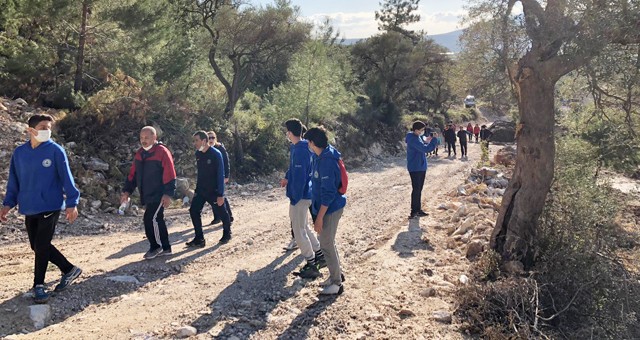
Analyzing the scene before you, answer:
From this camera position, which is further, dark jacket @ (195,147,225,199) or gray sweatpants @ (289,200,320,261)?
dark jacket @ (195,147,225,199)

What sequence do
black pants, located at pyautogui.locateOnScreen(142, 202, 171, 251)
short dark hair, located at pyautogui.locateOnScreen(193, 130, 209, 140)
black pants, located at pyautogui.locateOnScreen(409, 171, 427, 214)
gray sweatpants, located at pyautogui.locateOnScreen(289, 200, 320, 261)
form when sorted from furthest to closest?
black pants, located at pyautogui.locateOnScreen(409, 171, 427, 214) < short dark hair, located at pyautogui.locateOnScreen(193, 130, 209, 140) < black pants, located at pyautogui.locateOnScreen(142, 202, 171, 251) < gray sweatpants, located at pyautogui.locateOnScreen(289, 200, 320, 261)

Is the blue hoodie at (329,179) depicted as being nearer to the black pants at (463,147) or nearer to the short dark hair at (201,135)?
the short dark hair at (201,135)

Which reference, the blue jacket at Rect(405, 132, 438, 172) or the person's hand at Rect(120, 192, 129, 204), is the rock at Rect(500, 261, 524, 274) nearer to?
the blue jacket at Rect(405, 132, 438, 172)

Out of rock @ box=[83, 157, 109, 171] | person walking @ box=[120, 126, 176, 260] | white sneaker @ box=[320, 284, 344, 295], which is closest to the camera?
white sneaker @ box=[320, 284, 344, 295]

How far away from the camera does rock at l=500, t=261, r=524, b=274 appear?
19.4 feet

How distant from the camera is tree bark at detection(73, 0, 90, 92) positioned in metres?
12.0

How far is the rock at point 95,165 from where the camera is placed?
10820 mm

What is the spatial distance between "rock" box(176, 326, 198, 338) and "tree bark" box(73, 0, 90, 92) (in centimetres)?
1033

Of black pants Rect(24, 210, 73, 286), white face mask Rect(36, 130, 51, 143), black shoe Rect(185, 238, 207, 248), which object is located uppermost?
white face mask Rect(36, 130, 51, 143)

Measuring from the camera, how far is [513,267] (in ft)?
19.6

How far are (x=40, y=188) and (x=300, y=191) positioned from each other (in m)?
2.94

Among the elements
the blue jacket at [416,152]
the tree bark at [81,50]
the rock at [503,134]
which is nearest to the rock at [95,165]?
the tree bark at [81,50]

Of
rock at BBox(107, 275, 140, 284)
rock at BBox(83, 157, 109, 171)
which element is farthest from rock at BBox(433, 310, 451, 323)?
rock at BBox(83, 157, 109, 171)

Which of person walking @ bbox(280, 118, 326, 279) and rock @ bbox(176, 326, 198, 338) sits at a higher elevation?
person walking @ bbox(280, 118, 326, 279)
